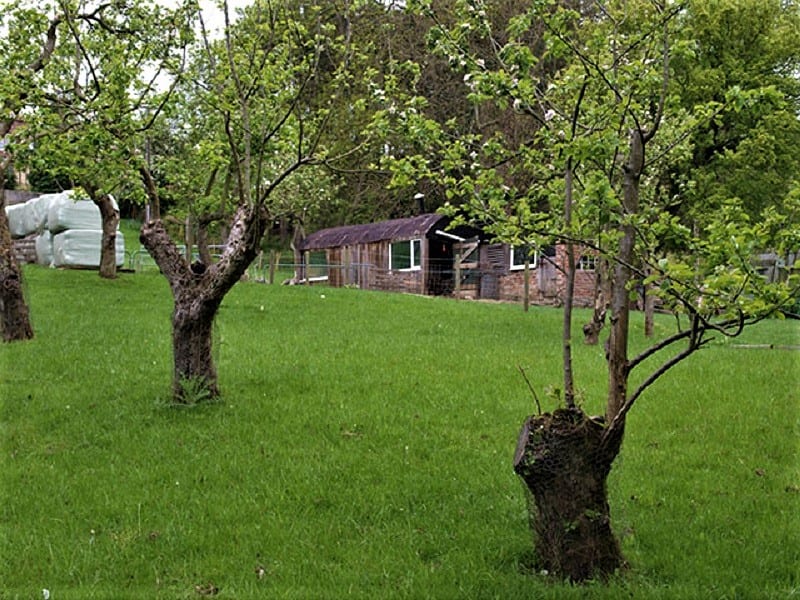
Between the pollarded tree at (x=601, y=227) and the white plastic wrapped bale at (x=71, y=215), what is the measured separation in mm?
19513

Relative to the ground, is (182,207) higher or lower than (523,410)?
higher

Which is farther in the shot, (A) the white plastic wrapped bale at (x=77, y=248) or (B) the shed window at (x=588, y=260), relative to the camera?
(A) the white plastic wrapped bale at (x=77, y=248)

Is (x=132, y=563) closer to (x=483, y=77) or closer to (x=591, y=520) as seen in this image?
(x=591, y=520)

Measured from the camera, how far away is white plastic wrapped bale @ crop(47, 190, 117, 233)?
21.6 metres

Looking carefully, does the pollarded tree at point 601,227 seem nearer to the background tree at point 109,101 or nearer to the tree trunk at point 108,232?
the background tree at point 109,101

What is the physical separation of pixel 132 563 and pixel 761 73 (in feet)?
83.2

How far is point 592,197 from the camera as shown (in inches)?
138

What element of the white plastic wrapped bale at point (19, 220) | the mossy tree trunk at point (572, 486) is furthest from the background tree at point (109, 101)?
the white plastic wrapped bale at point (19, 220)

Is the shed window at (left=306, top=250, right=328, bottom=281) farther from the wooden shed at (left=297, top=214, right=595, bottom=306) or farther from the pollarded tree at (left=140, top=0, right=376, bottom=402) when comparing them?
the pollarded tree at (left=140, top=0, right=376, bottom=402)

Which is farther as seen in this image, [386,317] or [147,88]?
[386,317]

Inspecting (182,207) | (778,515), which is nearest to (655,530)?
(778,515)

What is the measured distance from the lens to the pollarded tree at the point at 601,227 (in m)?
3.21

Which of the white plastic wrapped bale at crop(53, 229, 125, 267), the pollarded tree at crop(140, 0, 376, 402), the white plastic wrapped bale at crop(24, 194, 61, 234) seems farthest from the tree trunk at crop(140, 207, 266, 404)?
the white plastic wrapped bale at crop(24, 194, 61, 234)

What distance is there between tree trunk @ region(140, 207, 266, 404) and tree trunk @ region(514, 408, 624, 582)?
12.8 ft
